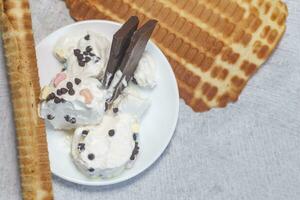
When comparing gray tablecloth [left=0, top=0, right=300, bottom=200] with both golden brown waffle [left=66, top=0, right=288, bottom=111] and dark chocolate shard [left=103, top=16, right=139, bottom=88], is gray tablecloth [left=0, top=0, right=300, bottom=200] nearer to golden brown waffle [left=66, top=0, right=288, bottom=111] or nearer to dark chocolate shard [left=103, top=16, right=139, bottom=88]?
golden brown waffle [left=66, top=0, right=288, bottom=111]

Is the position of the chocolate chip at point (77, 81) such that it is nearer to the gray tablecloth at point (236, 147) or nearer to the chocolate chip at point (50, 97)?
the chocolate chip at point (50, 97)

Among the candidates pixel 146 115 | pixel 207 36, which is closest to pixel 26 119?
pixel 146 115

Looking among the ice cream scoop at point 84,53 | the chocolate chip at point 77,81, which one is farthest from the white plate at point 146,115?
the chocolate chip at point 77,81

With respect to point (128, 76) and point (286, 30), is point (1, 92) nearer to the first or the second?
point (128, 76)

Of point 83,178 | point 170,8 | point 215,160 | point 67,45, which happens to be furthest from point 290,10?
point 83,178

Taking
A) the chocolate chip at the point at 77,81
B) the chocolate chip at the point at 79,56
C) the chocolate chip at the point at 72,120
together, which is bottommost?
the chocolate chip at the point at 72,120

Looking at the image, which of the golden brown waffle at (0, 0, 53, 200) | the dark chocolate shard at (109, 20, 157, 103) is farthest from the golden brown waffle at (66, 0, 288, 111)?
the golden brown waffle at (0, 0, 53, 200)
